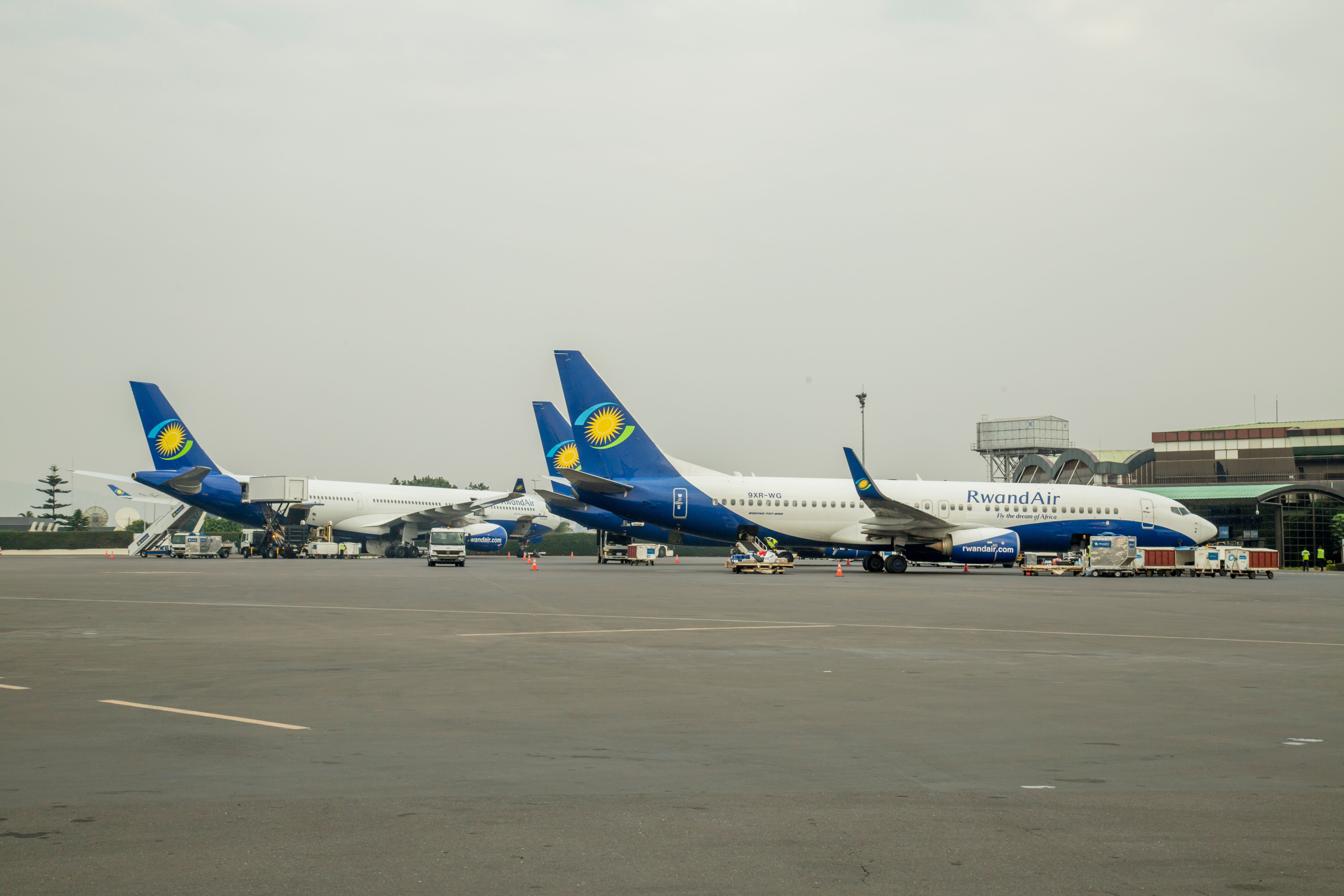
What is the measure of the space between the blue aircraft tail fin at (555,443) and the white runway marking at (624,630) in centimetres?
3171

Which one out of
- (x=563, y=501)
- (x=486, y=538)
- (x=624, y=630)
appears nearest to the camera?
(x=624, y=630)

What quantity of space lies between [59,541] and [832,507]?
69.9 m

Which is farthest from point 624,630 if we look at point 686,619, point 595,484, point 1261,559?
point 1261,559

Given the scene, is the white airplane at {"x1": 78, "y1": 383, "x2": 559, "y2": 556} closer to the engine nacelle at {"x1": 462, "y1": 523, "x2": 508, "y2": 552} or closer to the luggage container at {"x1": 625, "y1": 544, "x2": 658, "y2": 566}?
the engine nacelle at {"x1": 462, "y1": 523, "x2": 508, "y2": 552}

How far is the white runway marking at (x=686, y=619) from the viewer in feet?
54.7

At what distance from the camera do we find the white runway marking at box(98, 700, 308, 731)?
8.77 m

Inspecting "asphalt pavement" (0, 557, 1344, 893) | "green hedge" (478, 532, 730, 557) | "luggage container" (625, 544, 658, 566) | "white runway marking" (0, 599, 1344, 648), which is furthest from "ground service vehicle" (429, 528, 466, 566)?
"green hedge" (478, 532, 730, 557)

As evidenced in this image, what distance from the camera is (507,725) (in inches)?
350

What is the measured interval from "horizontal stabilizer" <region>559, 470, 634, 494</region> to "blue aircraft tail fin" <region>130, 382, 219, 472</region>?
29442 millimetres

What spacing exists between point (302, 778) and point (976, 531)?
37.5 m

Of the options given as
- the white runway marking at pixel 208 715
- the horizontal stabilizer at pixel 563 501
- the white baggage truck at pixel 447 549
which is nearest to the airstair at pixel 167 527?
the white baggage truck at pixel 447 549

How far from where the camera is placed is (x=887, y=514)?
137ft

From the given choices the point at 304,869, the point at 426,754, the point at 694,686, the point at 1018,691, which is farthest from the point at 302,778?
the point at 1018,691

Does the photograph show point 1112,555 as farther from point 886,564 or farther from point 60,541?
point 60,541
